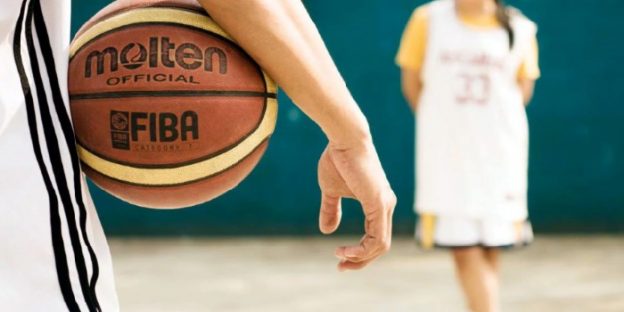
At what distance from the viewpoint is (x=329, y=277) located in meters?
6.89

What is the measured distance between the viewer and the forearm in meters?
1.74

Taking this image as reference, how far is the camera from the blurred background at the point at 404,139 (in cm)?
847

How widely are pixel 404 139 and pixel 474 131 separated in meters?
3.69

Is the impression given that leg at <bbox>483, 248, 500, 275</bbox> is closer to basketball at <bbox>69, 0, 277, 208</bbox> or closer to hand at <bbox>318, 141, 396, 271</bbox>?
hand at <bbox>318, 141, 396, 271</bbox>

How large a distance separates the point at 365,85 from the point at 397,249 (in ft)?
4.34

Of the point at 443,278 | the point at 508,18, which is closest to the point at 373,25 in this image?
the point at 443,278

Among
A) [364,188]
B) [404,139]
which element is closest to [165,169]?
[364,188]

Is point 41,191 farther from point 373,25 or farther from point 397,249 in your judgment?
point 373,25

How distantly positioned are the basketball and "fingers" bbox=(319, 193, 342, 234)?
0.21 m

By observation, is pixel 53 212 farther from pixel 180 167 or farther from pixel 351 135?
pixel 351 135

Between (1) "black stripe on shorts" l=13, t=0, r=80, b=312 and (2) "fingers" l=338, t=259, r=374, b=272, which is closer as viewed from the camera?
(1) "black stripe on shorts" l=13, t=0, r=80, b=312

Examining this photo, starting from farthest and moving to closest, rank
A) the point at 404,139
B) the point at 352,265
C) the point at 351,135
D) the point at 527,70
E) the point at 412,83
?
the point at 404,139 < the point at 412,83 < the point at 527,70 < the point at 352,265 < the point at 351,135

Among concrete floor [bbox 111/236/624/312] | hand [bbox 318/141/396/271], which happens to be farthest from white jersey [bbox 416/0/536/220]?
hand [bbox 318/141/396/271]

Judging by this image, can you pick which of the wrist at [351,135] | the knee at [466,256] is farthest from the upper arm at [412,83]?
the wrist at [351,135]
